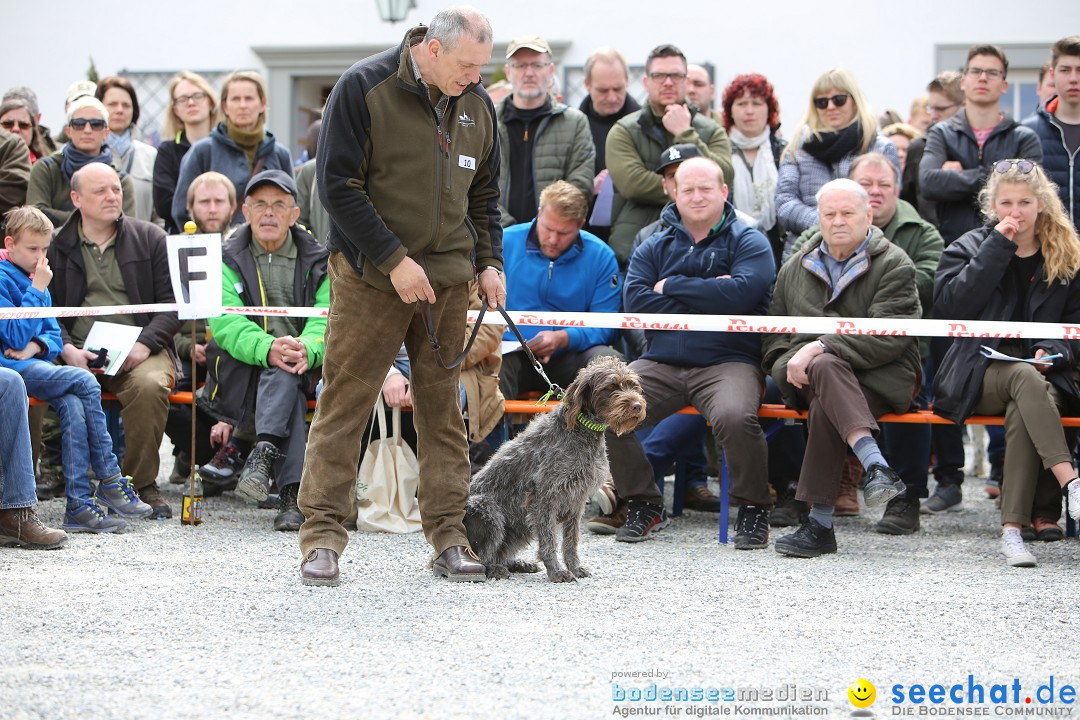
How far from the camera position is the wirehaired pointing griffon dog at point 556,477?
16.8ft

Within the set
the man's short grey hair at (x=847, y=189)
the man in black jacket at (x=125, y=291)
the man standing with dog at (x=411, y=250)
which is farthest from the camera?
the man in black jacket at (x=125, y=291)

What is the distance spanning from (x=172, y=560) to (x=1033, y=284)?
461 cm

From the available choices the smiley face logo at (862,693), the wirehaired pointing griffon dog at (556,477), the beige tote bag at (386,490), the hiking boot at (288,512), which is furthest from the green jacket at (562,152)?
the smiley face logo at (862,693)

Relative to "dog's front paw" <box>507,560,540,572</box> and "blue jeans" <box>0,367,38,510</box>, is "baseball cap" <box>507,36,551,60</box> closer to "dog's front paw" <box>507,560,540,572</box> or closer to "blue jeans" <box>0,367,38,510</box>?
"blue jeans" <box>0,367,38,510</box>

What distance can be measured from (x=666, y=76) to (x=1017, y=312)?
2.80m

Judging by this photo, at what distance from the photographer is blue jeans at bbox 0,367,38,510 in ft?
19.1

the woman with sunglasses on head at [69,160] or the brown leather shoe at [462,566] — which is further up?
the woman with sunglasses on head at [69,160]

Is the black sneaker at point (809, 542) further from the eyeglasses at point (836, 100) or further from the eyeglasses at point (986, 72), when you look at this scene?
the eyeglasses at point (986, 72)

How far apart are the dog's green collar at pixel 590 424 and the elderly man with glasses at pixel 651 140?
9.70 feet

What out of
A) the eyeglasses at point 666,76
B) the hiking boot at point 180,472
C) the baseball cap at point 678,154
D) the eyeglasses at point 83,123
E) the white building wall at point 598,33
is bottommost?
the hiking boot at point 180,472

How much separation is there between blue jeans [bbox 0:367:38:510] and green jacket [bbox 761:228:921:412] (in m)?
3.81

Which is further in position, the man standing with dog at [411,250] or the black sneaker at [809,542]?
the black sneaker at [809,542]

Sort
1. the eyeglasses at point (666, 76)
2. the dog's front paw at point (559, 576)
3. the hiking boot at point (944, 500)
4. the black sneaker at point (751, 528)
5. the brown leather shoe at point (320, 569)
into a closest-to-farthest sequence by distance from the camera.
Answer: the brown leather shoe at point (320, 569)
the dog's front paw at point (559, 576)
the black sneaker at point (751, 528)
the hiking boot at point (944, 500)
the eyeglasses at point (666, 76)

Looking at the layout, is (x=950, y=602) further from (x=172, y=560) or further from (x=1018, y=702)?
(x=172, y=560)
